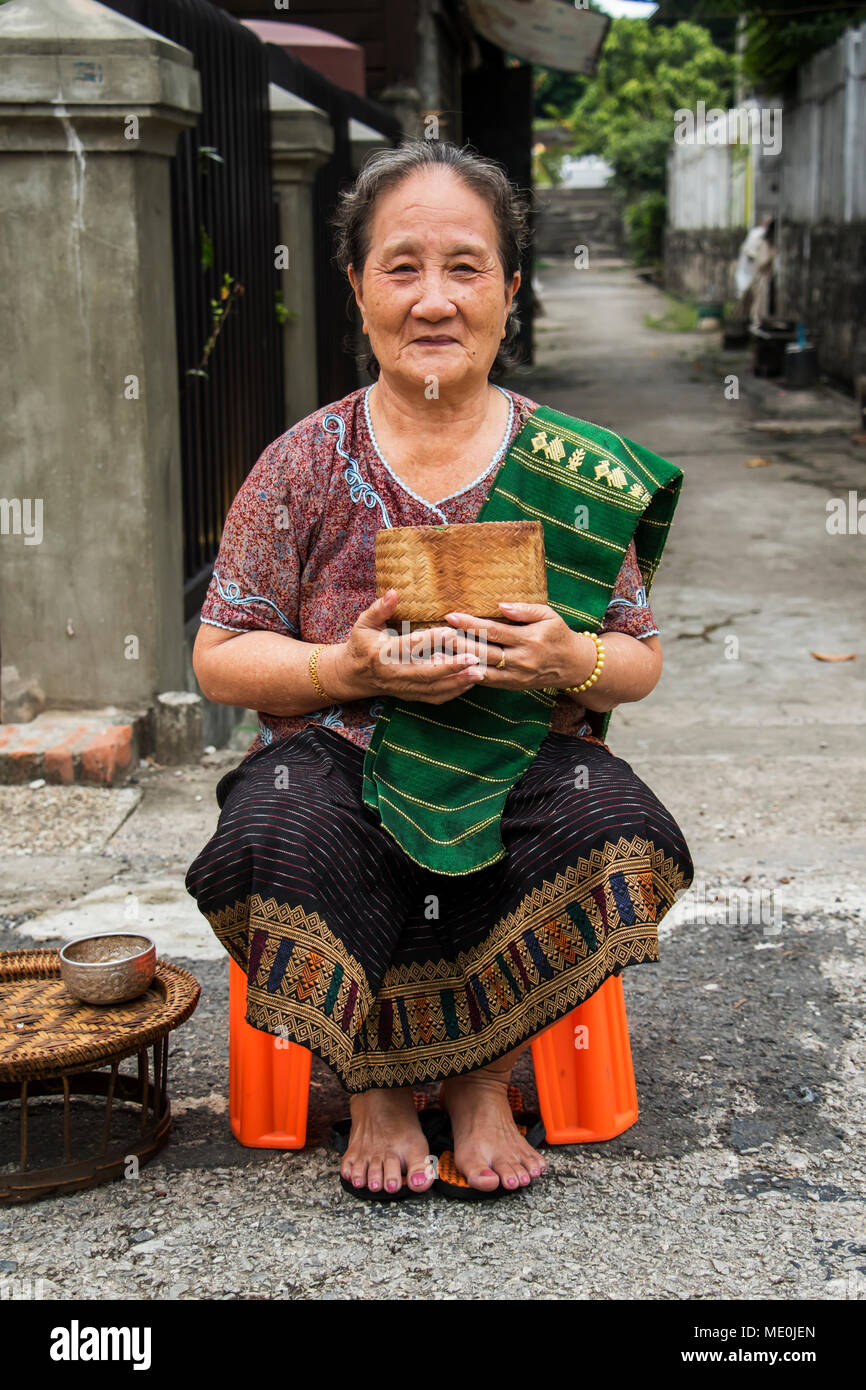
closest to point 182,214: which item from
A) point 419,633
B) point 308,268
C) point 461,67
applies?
point 308,268

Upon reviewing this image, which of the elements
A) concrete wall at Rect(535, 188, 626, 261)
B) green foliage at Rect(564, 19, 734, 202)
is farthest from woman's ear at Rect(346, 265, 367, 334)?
concrete wall at Rect(535, 188, 626, 261)

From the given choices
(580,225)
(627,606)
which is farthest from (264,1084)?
(580,225)

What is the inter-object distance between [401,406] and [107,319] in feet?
6.13

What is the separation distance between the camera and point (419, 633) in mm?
2234

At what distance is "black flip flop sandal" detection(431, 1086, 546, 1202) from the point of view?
2.29m

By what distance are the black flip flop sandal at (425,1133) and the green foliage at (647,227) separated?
30.7m

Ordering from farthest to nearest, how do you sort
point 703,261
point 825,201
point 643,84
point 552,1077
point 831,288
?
point 643,84 < point 703,261 < point 825,201 < point 831,288 < point 552,1077

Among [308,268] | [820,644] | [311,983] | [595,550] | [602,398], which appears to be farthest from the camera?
[602,398]

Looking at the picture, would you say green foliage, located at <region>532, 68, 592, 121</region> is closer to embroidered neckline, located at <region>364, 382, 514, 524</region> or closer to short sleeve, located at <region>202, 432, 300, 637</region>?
embroidered neckline, located at <region>364, 382, 514, 524</region>

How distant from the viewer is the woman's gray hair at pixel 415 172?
2449 millimetres

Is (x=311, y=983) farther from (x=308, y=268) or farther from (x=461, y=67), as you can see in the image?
(x=461, y=67)

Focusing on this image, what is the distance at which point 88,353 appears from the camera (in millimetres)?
4129

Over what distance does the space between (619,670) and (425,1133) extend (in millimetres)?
845

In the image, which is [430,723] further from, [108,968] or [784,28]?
[784,28]
